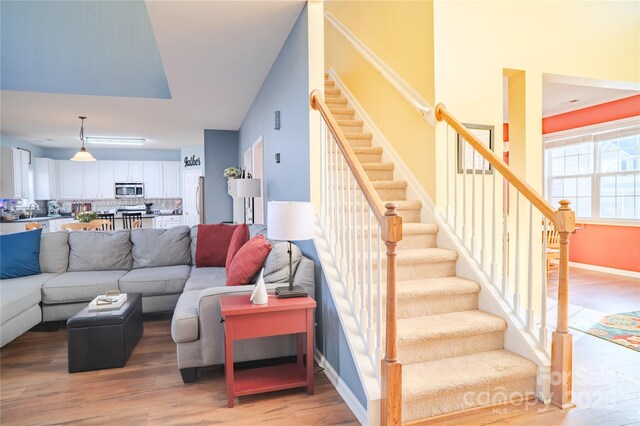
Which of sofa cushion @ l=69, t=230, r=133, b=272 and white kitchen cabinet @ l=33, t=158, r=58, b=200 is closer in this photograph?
sofa cushion @ l=69, t=230, r=133, b=272

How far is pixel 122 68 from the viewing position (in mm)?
5664

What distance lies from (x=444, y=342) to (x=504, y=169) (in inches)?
49.7

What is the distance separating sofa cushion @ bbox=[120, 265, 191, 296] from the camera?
4094mm

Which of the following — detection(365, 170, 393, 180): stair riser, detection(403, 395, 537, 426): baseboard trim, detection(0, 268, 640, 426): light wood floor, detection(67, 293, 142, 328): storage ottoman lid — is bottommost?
detection(0, 268, 640, 426): light wood floor

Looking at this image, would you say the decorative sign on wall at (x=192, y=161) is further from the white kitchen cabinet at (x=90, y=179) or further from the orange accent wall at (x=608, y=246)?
the orange accent wall at (x=608, y=246)

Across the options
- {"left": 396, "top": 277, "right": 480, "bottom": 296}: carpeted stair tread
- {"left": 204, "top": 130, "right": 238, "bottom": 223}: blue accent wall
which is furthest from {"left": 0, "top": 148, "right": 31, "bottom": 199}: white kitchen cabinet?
{"left": 396, "top": 277, "right": 480, "bottom": 296}: carpeted stair tread

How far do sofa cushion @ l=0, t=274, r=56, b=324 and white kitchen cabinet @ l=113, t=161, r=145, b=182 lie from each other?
700 centimetres

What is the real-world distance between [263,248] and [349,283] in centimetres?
84

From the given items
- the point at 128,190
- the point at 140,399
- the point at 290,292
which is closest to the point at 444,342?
the point at 290,292

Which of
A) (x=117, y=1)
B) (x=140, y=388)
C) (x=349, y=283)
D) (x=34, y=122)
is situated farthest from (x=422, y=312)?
(x=34, y=122)

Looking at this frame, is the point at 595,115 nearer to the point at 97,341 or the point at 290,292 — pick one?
the point at 290,292

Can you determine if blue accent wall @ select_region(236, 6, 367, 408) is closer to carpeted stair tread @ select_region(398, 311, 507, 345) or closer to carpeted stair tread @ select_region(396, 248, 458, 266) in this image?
carpeted stair tread @ select_region(398, 311, 507, 345)

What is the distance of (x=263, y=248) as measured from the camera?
317cm

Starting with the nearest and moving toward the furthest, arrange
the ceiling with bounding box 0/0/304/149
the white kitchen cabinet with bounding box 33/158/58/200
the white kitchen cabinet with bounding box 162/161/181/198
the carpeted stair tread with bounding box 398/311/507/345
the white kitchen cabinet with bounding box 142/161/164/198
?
the carpeted stair tread with bounding box 398/311/507/345
the ceiling with bounding box 0/0/304/149
the white kitchen cabinet with bounding box 33/158/58/200
the white kitchen cabinet with bounding box 142/161/164/198
the white kitchen cabinet with bounding box 162/161/181/198
